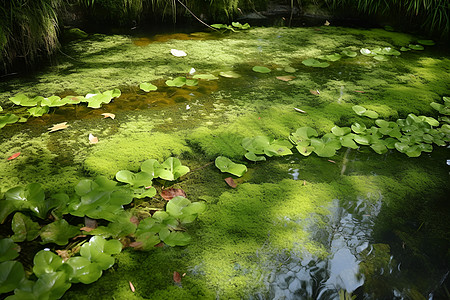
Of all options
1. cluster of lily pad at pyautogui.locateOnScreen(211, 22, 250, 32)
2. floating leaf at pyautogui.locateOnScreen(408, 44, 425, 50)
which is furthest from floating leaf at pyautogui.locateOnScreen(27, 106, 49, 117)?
floating leaf at pyautogui.locateOnScreen(408, 44, 425, 50)

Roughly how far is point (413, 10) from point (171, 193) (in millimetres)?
3765

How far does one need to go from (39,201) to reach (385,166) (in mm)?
1696

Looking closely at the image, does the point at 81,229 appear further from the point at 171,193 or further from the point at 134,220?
the point at 171,193

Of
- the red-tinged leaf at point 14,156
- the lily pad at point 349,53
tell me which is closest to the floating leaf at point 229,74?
the lily pad at point 349,53

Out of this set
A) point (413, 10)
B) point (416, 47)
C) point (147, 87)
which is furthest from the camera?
point (413, 10)

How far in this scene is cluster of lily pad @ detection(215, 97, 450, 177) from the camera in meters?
1.84

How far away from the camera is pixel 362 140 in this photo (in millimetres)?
1984

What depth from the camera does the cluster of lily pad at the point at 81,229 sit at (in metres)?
1.07

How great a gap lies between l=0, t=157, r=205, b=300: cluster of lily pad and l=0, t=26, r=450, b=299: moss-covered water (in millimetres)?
55

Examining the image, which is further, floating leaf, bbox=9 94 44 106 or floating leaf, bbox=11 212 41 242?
floating leaf, bbox=9 94 44 106

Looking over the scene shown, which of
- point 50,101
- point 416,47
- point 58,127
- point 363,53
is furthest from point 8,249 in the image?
point 416,47

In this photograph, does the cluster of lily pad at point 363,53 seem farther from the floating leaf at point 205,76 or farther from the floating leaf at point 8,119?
the floating leaf at point 8,119

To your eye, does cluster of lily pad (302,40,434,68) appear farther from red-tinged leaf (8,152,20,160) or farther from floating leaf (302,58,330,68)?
red-tinged leaf (8,152,20,160)

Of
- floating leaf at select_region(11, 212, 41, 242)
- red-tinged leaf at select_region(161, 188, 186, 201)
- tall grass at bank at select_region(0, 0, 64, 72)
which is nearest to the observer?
floating leaf at select_region(11, 212, 41, 242)
